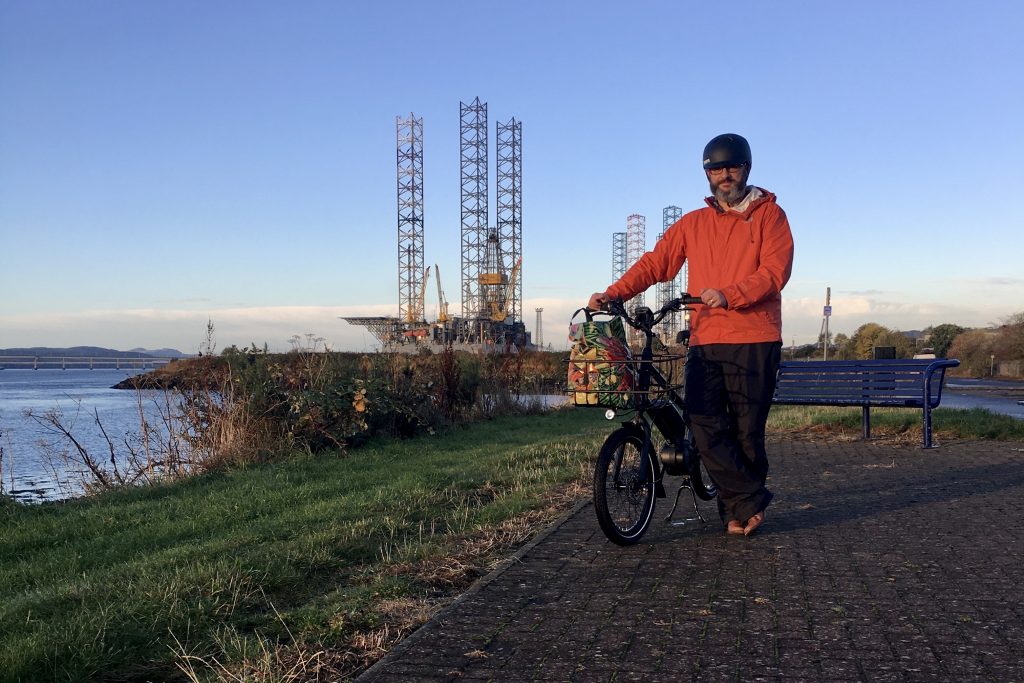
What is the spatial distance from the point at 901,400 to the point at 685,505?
4624 mm

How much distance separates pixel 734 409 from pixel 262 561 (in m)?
2.77

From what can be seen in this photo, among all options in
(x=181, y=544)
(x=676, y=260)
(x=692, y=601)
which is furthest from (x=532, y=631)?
(x=181, y=544)

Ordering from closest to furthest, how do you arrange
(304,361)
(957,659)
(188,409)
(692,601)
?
1. (957,659)
2. (692,601)
3. (188,409)
4. (304,361)

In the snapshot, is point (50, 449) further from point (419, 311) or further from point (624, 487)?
point (419, 311)

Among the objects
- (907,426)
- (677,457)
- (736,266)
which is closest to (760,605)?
(677,457)

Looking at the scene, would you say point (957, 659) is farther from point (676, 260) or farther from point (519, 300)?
point (519, 300)

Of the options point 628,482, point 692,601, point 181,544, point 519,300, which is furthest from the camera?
point 519,300

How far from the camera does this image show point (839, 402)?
399 inches

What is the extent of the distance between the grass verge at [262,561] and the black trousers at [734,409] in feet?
4.19

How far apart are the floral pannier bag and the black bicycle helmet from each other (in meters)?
1.08

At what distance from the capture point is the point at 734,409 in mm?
4969

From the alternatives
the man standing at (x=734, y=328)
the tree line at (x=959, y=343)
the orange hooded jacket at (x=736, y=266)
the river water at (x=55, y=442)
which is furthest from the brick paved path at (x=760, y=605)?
the tree line at (x=959, y=343)

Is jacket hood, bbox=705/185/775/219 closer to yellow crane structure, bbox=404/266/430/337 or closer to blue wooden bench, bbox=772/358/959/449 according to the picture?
blue wooden bench, bbox=772/358/959/449

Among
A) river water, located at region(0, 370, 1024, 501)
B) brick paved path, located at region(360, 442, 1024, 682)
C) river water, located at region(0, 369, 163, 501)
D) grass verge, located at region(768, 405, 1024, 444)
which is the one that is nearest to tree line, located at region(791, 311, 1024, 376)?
river water, located at region(0, 370, 1024, 501)
